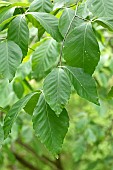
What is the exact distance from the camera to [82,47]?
2.55ft

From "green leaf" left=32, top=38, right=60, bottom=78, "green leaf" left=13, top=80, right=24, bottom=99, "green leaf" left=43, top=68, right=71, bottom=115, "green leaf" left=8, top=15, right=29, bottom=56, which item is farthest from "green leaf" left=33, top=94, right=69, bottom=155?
"green leaf" left=13, top=80, right=24, bottom=99

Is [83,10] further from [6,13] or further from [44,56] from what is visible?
[44,56]

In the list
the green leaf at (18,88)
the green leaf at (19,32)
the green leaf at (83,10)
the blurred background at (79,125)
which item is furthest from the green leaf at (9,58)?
the green leaf at (18,88)

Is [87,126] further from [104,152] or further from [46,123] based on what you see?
[46,123]

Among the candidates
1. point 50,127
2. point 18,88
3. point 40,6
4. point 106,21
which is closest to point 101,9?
point 106,21

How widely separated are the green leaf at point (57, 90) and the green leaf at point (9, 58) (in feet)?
0.24

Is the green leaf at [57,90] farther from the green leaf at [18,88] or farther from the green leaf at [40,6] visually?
the green leaf at [18,88]

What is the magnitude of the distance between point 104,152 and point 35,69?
69.9 inches

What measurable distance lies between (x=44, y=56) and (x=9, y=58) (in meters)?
0.34

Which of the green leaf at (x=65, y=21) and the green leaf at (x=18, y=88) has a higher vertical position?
the green leaf at (x=65, y=21)

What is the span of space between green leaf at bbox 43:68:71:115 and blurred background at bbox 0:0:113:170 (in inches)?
8.9

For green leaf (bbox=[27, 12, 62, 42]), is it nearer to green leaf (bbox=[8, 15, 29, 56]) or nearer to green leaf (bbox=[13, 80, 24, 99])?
green leaf (bbox=[8, 15, 29, 56])

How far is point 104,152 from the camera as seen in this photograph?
279 cm

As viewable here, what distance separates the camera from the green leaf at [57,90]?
0.73 meters
